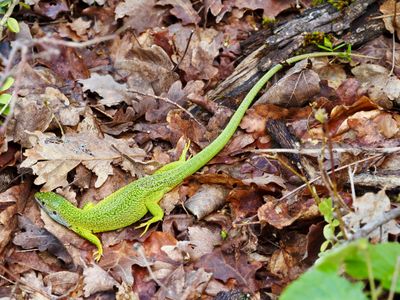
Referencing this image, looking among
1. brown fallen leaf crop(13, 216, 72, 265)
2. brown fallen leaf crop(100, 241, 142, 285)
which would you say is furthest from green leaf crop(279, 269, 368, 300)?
brown fallen leaf crop(13, 216, 72, 265)

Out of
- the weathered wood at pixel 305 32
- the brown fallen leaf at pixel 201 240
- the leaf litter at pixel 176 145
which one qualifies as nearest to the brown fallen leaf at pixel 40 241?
the leaf litter at pixel 176 145

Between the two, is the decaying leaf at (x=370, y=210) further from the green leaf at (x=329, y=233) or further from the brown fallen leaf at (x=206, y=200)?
the brown fallen leaf at (x=206, y=200)

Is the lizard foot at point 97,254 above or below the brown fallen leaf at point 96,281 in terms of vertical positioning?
below

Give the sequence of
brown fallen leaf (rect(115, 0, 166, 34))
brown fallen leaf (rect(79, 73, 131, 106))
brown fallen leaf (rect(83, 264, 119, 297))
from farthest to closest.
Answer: brown fallen leaf (rect(115, 0, 166, 34)), brown fallen leaf (rect(79, 73, 131, 106)), brown fallen leaf (rect(83, 264, 119, 297))

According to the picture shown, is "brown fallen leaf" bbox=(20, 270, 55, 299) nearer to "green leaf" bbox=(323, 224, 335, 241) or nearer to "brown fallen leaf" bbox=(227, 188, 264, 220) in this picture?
"brown fallen leaf" bbox=(227, 188, 264, 220)

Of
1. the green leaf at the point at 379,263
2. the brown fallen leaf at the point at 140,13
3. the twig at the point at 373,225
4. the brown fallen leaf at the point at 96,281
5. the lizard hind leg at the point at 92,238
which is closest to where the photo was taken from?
the green leaf at the point at 379,263

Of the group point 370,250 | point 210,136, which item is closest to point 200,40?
point 210,136

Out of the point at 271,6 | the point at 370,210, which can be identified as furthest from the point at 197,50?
the point at 370,210
